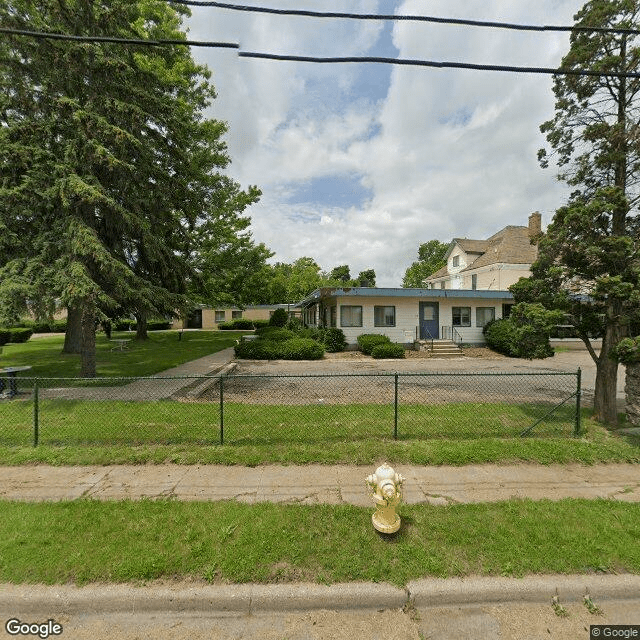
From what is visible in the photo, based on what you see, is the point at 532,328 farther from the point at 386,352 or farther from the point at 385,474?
the point at 386,352

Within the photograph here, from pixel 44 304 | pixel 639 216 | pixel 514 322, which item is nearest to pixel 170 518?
pixel 514 322

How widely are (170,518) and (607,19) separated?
34.9 ft

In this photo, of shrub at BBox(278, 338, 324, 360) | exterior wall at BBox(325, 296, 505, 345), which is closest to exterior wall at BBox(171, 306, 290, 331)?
exterior wall at BBox(325, 296, 505, 345)

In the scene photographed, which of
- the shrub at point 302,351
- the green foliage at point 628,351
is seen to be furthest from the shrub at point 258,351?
the green foliage at point 628,351

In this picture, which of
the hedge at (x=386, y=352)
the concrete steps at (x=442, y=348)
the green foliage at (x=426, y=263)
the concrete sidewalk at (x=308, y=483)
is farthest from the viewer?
the green foliage at (x=426, y=263)

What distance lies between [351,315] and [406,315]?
11.1 feet

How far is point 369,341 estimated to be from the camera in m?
18.3

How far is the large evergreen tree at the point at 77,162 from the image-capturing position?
8.87 meters

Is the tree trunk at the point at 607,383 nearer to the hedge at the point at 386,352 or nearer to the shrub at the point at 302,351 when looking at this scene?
the hedge at the point at 386,352

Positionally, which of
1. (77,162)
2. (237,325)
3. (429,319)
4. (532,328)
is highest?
(77,162)

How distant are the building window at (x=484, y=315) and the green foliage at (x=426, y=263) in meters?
38.5

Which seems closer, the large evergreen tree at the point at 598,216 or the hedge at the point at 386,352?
the large evergreen tree at the point at 598,216

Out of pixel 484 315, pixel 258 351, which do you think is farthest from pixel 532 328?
pixel 484 315

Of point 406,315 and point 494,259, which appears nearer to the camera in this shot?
point 406,315
